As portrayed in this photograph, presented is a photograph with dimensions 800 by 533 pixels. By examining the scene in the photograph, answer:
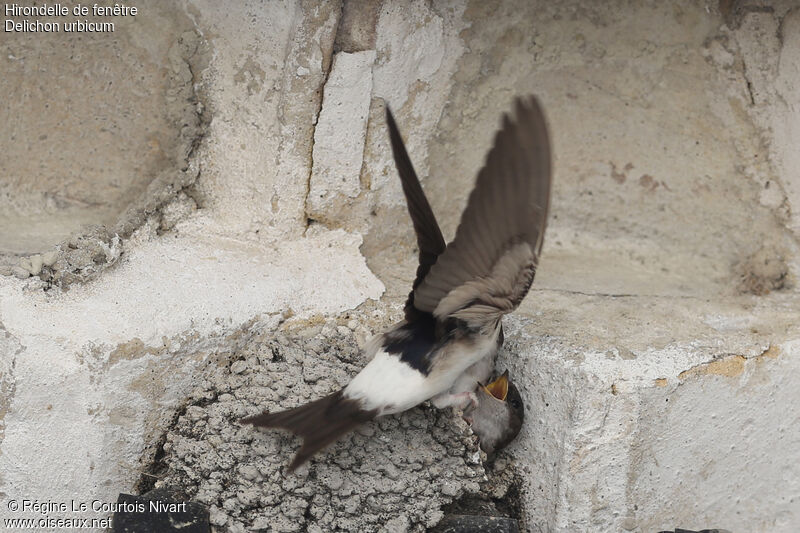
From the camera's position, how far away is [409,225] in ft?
7.57

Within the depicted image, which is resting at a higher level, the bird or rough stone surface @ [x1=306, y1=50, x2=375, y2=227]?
rough stone surface @ [x1=306, y1=50, x2=375, y2=227]

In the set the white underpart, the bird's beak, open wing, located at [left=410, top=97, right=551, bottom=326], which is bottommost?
the bird's beak

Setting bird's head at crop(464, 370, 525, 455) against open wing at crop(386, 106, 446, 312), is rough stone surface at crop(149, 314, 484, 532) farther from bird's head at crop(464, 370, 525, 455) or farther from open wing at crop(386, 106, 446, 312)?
open wing at crop(386, 106, 446, 312)

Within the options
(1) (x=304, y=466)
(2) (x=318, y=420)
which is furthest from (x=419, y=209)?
(1) (x=304, y=466)

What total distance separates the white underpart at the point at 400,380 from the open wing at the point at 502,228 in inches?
6.1

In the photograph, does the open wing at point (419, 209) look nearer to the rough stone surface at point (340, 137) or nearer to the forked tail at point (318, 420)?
the forked tail at point (318, 420)

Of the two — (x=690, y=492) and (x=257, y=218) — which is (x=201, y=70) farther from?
(x=690, y=492)

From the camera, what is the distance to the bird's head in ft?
6.25

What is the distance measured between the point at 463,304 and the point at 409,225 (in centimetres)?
68

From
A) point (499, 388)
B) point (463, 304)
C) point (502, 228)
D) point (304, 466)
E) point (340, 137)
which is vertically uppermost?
point (340, 137)

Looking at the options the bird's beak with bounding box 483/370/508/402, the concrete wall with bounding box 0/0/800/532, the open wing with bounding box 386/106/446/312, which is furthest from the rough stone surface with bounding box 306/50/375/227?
the bird's beak with bounding box 483/370/508/402

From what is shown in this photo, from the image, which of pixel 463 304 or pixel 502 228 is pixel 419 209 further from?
pixel 502 228

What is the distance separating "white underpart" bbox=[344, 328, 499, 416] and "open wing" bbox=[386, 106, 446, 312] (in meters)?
0.15

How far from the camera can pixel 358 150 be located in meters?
2.15
